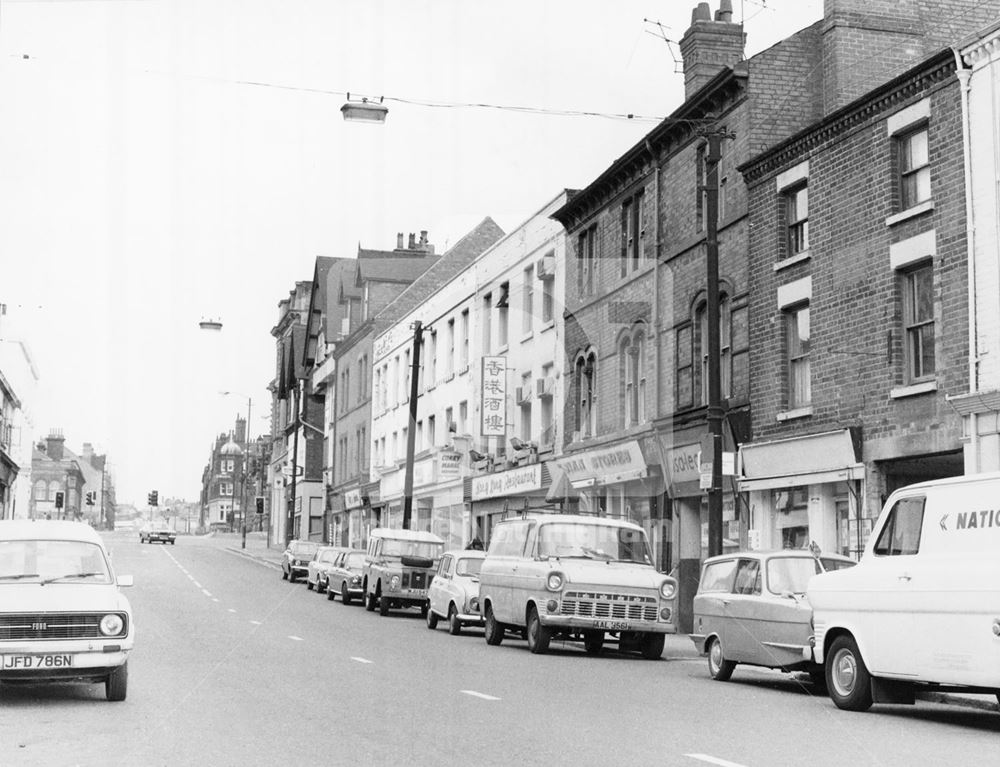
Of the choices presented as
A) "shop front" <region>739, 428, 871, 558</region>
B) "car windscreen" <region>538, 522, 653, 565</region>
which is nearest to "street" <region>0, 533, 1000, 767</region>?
"car windscreen" <region>538, 522, 653, 565</region>

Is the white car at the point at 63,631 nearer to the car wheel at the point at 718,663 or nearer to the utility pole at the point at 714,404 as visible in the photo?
the car wheel at the point at 718,663

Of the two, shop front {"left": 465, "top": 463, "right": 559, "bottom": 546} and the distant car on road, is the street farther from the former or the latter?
the distant car on road

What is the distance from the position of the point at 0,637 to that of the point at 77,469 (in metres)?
167

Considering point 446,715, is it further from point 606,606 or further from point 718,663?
point 606,606

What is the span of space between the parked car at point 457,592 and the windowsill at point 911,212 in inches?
371

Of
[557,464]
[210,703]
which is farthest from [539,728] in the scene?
[557,464]

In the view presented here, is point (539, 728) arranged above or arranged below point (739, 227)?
below

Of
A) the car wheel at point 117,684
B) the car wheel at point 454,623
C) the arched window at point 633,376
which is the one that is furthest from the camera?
the arched window at point 633,376

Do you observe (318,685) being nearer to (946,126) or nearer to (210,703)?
(210,703)

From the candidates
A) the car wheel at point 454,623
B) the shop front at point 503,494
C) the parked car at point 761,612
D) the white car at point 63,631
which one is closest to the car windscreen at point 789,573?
the parked car at point 761,612

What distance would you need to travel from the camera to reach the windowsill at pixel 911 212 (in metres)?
22.1

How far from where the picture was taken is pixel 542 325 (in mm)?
39844

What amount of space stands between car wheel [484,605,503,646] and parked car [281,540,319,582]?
25985 millimetres

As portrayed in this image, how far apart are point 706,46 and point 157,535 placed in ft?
228
